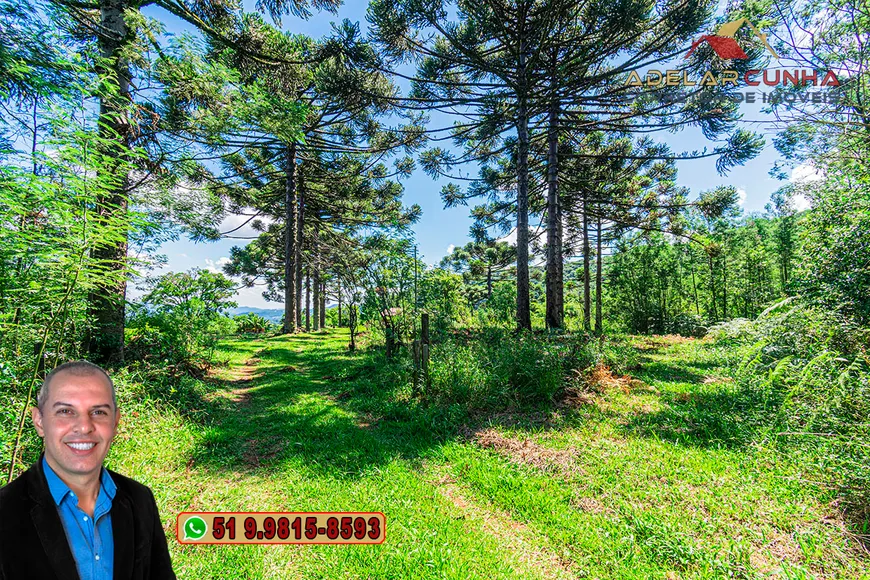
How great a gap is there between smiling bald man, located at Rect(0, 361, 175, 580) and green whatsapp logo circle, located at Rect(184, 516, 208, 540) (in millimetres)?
1673

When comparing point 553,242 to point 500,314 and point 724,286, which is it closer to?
point 500,314

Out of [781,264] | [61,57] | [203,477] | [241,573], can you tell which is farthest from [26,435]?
[781,264]

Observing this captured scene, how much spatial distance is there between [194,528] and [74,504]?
1.97 m

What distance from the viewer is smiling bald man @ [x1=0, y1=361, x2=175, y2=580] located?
37.7 inches

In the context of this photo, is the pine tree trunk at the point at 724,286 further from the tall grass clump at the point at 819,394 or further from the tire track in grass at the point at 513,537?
the tire track in grass at the point at 513,537

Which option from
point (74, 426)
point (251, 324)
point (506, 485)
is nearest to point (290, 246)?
point (251, 324)

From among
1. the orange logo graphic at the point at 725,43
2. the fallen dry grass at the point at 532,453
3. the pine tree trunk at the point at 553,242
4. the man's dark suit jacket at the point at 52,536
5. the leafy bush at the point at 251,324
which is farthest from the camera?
the leafy bush at the point at 251,324

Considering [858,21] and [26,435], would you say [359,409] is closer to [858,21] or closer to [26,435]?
[26,435]

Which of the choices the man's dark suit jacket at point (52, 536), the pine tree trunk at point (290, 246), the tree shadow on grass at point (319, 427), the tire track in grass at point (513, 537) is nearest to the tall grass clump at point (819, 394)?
the tire track in grass at point (513, 537)

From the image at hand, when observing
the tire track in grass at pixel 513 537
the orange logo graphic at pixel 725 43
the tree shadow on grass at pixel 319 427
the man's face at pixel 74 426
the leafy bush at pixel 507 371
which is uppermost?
the orange logo graphic at pixel 725 43

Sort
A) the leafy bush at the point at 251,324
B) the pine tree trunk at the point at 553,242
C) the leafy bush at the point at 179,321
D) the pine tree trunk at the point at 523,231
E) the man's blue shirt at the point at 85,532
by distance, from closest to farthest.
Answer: the man's blue shirt at the point at 85,532
the leafy bush at the point at 179,321
the pine tree trunk at the point at 523,231
the pine tree trunk at the point at 553,242
the leafy bush at the point at 251,324

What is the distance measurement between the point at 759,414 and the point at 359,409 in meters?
5.46

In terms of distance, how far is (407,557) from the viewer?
2221 mm

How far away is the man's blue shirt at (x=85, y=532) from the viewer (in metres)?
1.04
